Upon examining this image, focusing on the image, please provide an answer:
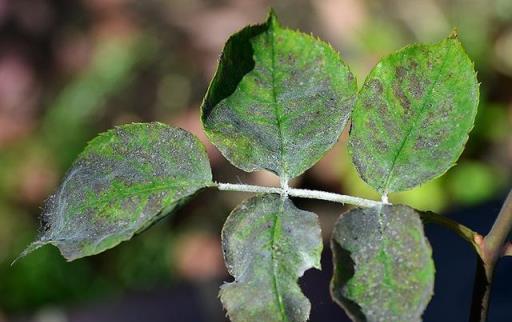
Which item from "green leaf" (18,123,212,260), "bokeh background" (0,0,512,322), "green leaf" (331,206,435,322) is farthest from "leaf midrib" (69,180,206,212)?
"bokeh background" (0,0,512,322)

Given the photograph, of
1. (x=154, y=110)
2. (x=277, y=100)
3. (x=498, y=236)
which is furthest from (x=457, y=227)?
(x=154, y=110)

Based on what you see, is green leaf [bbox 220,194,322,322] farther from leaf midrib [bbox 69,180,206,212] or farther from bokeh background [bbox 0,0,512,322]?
bokeh background [bbox 0,0,512,322]

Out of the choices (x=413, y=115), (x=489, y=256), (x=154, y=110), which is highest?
(x=154, y=110)

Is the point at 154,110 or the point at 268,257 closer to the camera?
the point at 268,257

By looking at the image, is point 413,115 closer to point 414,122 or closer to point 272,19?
point 414,122

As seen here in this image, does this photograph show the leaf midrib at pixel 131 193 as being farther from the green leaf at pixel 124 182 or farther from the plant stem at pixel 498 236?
the plant stem at pixel 498 236

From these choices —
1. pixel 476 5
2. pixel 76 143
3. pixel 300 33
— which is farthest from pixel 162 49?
pixel 300 33

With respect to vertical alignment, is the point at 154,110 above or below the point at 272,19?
above
